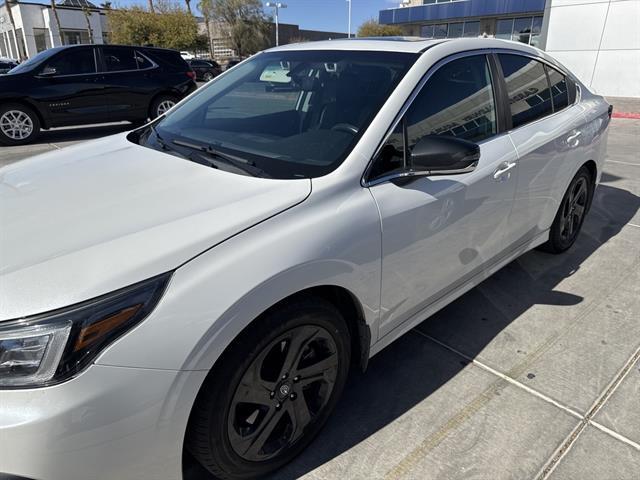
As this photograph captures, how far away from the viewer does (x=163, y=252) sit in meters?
1.55

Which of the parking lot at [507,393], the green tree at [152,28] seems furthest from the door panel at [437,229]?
the green tree at [152,28]

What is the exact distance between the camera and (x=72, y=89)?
921 centimetres

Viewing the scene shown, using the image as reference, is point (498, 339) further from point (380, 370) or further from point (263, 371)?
point (263, 371)

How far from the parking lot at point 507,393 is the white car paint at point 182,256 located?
1.26ft

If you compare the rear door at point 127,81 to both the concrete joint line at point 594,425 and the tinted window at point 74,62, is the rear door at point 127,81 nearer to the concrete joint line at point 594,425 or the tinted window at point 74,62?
the tinted window at point 74,62

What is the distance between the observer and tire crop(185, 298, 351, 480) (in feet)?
5.44

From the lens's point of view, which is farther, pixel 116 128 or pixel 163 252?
pixel 116 128

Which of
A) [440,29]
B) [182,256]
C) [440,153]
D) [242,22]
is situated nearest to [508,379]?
[440,153]

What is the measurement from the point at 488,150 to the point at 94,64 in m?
9.20

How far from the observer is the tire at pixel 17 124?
348 inches

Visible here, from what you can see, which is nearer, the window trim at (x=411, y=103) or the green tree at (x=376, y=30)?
the window trim at (x=411, y=103)

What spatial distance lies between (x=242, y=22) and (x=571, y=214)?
196 ft

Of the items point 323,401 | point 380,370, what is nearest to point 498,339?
point 380,370

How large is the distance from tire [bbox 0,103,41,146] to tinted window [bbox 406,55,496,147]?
8.93 m
